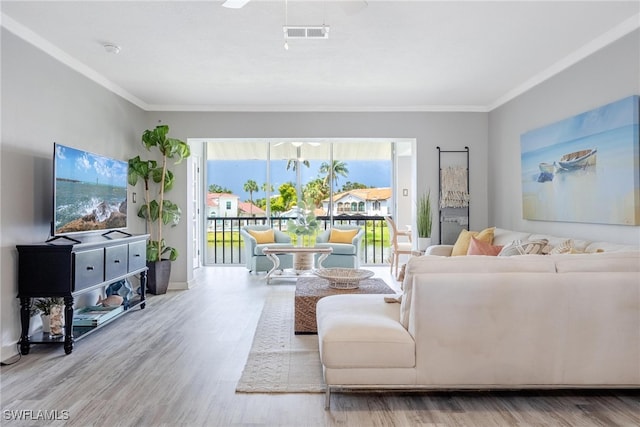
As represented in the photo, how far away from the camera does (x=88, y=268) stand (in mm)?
3453

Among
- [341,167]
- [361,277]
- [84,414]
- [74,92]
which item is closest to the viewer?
[84,414]

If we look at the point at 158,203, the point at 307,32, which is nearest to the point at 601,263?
the point at 307,32

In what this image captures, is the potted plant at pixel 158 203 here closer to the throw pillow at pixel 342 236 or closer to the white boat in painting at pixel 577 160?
the throw pillow at pixel 342 236

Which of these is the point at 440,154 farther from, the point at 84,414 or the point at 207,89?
the point at 84,414

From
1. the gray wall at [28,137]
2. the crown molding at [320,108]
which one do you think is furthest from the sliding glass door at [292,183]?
the gray wall at [28,137]

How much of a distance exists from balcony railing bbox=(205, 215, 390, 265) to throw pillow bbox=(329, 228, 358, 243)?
3.22ft

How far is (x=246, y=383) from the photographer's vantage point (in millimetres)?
2621

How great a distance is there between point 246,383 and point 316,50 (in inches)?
113

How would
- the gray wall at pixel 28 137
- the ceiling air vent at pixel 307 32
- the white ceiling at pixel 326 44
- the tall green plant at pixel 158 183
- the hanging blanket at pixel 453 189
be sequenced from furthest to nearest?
the hanging blanket at pixel 453 189
the tall green plant at pixel 158 183
the gray wall at pixel 28 137
the white ceiling at pixel 326 44
the ceiling air vent at pixel 307 32

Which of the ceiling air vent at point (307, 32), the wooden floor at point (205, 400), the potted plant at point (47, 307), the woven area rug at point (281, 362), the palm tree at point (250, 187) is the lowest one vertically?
the wooden floor at point (205, 400)

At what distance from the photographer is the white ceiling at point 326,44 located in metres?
3.06

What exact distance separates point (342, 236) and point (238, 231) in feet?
8.24

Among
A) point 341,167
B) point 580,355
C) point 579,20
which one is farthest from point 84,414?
point 341,167

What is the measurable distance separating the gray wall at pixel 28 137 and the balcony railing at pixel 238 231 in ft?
14.3
